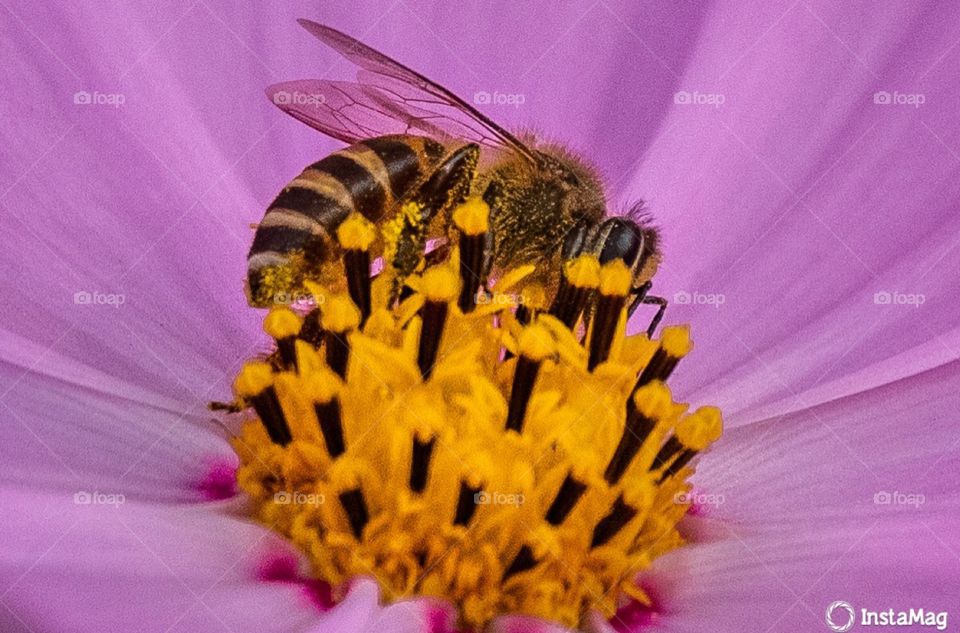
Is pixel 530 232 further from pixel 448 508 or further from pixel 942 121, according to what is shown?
pixel 942 121

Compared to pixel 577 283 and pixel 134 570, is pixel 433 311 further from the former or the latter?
pixel 134 570

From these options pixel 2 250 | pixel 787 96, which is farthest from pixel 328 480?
pixel 787 96

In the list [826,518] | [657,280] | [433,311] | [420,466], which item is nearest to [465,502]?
[420,466]

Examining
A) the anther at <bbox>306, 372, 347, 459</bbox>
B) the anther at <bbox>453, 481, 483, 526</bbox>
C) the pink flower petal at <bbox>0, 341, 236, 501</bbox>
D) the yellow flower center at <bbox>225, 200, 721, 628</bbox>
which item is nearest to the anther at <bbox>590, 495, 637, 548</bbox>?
the yellow flower center at <bbox>225, 200, 721, 628</bbox>

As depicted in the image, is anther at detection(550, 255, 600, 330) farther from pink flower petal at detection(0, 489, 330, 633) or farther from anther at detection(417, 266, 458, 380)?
pink flower petal at detection(0, 489, 330, 633)

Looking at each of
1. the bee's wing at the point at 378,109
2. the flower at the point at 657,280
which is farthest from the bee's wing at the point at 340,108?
the flower at the point at 657,280
